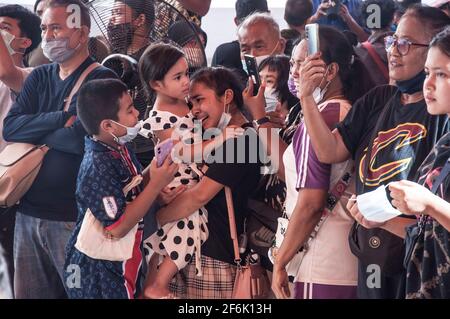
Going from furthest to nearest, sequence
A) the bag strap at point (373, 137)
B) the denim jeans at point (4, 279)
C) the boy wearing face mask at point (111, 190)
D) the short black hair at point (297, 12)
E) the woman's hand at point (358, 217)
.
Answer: the denim jeans at point (4, 279) < the short black hair at point (297, 12) < the boy wearing face mask at point (111, 190) < the bag strap at point (373, 137) < the woman's hand at point (358, 217)

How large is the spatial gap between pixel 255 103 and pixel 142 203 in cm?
63

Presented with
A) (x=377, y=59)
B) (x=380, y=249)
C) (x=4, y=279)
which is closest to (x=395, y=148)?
(x=380, y=249)

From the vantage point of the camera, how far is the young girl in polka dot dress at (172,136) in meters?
3.37

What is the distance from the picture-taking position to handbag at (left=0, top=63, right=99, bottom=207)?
357cm

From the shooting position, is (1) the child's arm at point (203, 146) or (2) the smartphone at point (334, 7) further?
(2) the smartphone at point (334, 7)

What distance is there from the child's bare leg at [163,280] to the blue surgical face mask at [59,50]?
3.28ft

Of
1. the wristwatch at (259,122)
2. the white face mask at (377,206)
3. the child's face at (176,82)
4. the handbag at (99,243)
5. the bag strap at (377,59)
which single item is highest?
the bag strap at (377,59)

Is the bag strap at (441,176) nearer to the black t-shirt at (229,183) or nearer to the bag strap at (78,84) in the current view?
the black t-shirt at (229,183)

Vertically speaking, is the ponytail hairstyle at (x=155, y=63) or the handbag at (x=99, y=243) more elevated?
the ponytail hairstyle at (x=155, y=63)

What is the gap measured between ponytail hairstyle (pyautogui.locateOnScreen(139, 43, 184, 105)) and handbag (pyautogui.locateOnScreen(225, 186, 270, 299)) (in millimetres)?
558

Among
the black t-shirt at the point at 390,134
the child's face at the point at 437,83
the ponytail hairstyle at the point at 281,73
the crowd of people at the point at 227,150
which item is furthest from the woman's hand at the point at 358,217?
the ponytail hairstyle at the point at 281,73

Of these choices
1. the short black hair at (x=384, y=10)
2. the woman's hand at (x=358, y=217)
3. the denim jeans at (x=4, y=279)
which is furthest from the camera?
the denim jeans at (x=4, y=279)

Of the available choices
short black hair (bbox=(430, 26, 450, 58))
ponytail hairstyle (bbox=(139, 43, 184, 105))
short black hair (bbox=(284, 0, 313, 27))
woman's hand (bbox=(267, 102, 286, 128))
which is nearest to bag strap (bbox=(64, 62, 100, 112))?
ponytail hairstyle (bbox=(139, 43, 184, 105))

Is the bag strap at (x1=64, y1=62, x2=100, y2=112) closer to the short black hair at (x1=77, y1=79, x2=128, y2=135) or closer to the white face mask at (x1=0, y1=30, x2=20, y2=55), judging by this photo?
the short black hair at (x1=77, y1=79, x2=128, y2=135)
